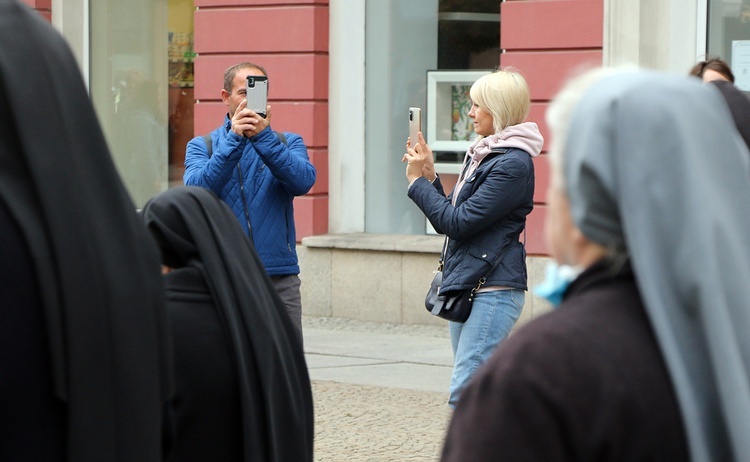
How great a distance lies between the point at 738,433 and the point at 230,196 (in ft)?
15.2

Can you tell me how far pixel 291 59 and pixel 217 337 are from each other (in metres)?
8.22

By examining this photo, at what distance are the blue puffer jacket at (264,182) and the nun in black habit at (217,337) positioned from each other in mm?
2814

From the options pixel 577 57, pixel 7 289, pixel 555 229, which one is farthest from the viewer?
pixel 577 57

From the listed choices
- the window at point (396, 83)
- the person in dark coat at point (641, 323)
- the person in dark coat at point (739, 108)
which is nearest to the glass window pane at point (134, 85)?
the window at point (396, 83)

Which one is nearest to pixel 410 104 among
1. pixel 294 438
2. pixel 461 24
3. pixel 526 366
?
pixel 461 24

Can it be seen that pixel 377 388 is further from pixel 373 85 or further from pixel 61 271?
pixel 61 271

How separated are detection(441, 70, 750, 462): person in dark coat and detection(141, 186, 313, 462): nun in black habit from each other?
1.44 m

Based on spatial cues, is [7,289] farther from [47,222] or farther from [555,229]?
[555,229]

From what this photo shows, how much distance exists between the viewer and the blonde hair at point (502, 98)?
222 inches

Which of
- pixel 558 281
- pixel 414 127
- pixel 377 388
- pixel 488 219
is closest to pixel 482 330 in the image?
pixel 488 219

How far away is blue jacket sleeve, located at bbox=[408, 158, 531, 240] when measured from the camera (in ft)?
18.0

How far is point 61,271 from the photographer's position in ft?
8.23

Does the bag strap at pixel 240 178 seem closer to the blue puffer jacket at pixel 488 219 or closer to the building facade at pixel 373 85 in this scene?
the blue puffer jacket at pixel 488 219

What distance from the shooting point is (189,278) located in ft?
10.3
